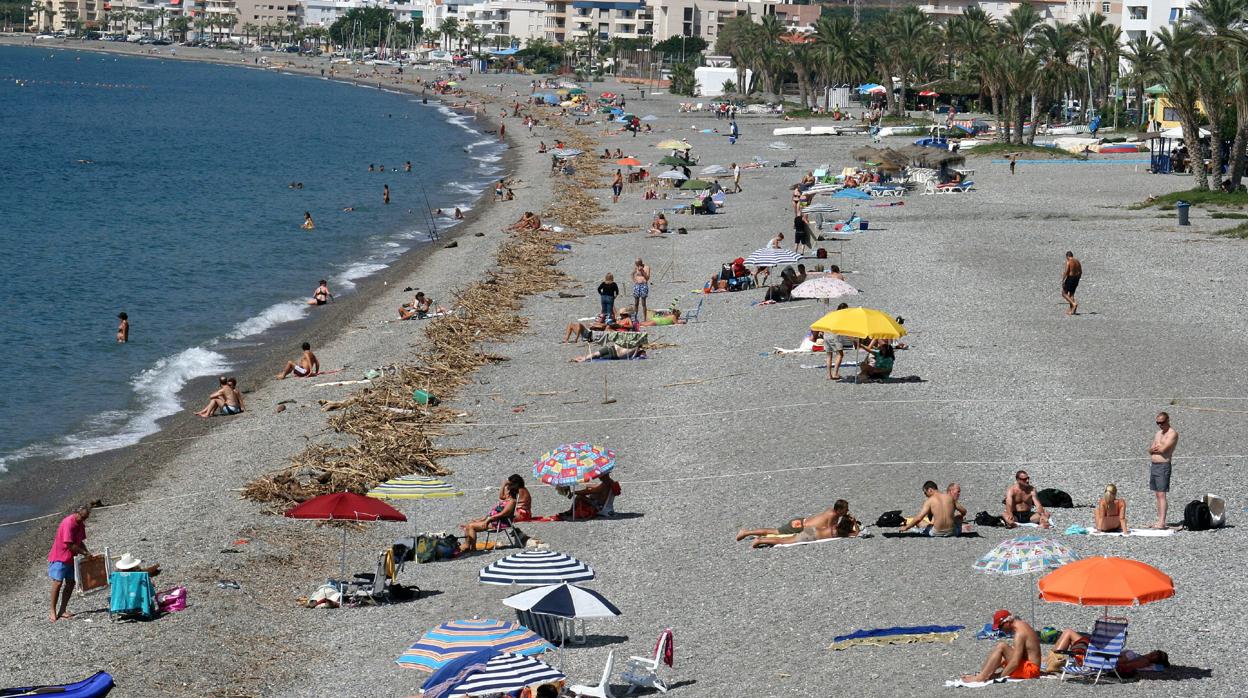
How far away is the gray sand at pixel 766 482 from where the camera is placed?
14.0m

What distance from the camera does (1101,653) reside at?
476 inches

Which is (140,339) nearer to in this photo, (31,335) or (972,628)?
(31,335)

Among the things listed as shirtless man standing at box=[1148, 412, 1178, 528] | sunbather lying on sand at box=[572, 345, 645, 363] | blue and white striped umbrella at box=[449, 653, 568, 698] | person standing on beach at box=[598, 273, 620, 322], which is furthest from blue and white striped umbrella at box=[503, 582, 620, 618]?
person standing on beach at box=[598, 273, 620, 322]

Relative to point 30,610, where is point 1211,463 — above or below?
above

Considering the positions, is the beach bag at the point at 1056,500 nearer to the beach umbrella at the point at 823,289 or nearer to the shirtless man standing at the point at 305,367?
the beach umbrella at the point at 823,289

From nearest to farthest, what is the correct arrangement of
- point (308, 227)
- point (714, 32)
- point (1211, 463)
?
point (1211, 463) < point (308, 227) < point (714, 32)

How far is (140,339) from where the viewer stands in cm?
3366

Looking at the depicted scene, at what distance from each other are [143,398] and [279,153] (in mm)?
62388

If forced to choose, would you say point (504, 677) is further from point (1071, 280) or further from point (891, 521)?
point (1071, 280)

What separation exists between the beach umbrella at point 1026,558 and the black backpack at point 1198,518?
2909mm

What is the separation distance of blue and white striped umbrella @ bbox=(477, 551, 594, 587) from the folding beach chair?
4747 millimetres

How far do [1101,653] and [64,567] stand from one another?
10828mm

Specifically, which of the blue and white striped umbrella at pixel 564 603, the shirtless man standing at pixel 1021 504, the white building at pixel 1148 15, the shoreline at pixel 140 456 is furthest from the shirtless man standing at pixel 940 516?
the white building at pixel 1148 15

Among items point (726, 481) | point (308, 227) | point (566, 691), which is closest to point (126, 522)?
point (726, 481)
